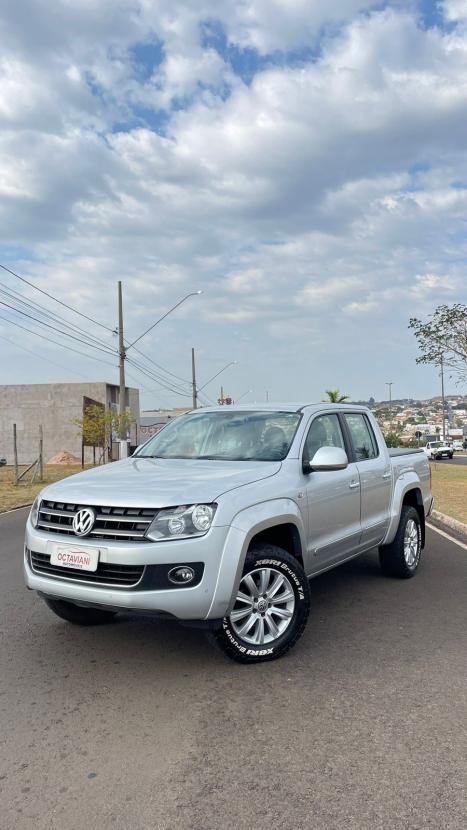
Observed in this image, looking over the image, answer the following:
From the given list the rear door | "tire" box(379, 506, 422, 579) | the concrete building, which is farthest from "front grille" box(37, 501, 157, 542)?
the concrete building

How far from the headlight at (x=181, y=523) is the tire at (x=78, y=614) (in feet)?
4.70

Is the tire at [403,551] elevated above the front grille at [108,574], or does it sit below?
below

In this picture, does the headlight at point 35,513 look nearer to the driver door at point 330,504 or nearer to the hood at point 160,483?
the hood at point 160,483

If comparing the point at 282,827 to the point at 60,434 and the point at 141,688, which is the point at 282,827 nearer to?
the point at 141,688

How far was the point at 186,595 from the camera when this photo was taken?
12.4ft

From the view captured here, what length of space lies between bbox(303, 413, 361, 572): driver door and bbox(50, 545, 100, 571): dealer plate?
1656 millimetres

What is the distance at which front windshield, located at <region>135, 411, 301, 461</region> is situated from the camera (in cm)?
510

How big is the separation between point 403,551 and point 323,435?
185 centimetres

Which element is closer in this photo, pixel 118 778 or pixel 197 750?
pixel 118 778

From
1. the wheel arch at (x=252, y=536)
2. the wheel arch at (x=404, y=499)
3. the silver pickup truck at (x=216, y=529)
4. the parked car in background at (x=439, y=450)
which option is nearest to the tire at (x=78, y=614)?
the silver pickup truck at (x=216, y=529)

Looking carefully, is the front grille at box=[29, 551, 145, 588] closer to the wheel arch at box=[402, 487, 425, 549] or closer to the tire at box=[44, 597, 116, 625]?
the tire at box=[44, 597, 116, 625]

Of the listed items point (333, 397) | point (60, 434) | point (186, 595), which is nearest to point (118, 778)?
point (186, 595)

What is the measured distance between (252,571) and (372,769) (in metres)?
1.44

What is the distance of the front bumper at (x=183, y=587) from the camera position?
377 cm
